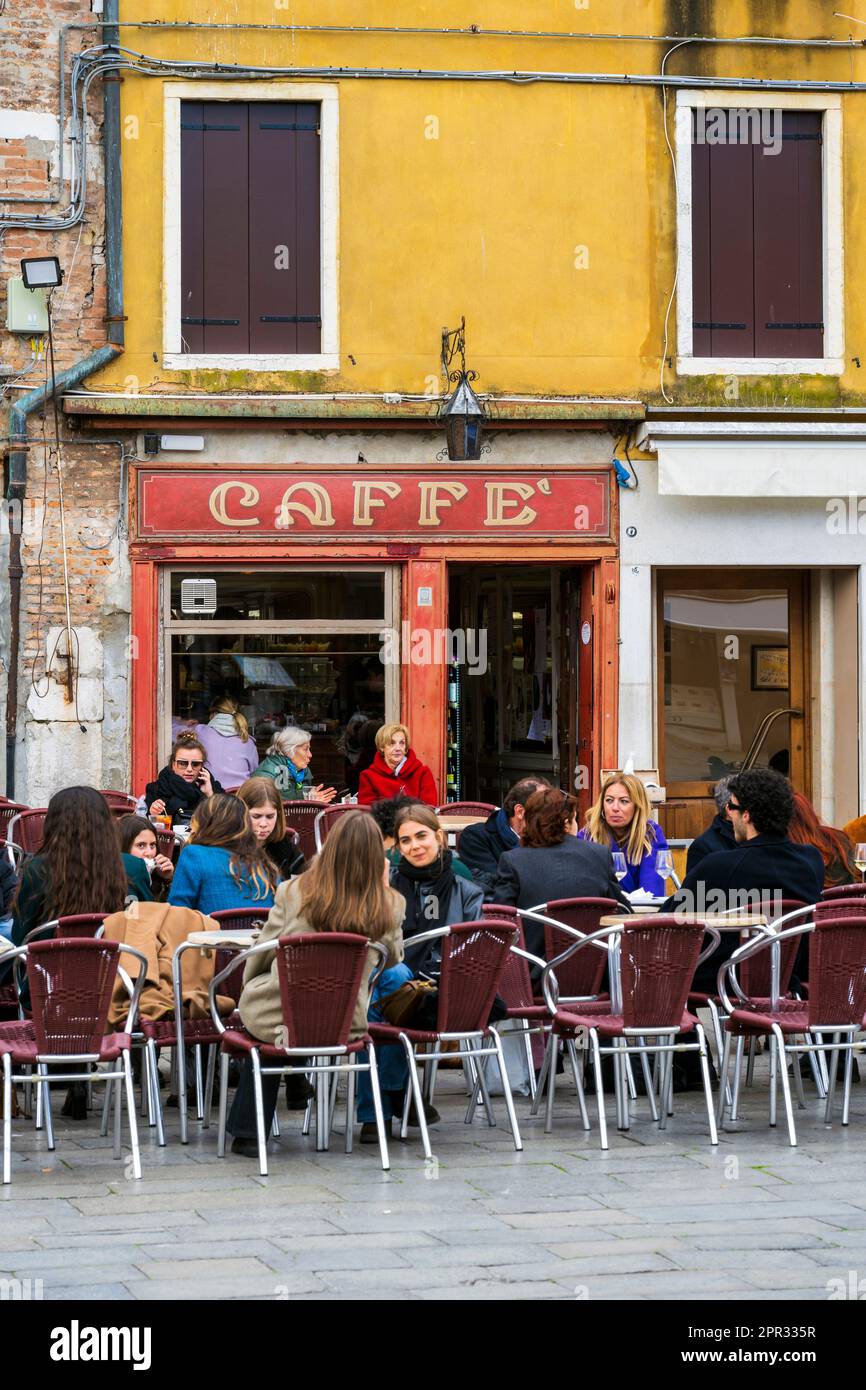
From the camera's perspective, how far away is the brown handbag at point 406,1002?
7875 mm

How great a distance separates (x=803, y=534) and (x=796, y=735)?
5.36ft

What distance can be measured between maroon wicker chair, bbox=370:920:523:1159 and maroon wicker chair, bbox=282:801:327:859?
4480 mm

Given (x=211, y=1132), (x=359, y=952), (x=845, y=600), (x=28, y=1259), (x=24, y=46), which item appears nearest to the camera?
(x=28, y=1259)

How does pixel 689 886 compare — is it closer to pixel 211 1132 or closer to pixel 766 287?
pixel 211 1132

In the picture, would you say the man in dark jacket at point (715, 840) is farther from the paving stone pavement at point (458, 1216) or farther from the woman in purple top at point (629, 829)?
the paving stone pavement at point (458, 1216)

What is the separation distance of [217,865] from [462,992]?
1370mm

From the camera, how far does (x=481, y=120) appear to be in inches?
586

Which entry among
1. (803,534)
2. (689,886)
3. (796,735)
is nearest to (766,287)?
(803,534)

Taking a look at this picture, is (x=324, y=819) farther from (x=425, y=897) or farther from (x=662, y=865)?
(x=425, y=897)

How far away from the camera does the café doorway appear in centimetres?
1531

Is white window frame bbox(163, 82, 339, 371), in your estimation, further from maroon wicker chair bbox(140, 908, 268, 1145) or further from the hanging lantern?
maroon wicker chair bbox(140, 908, 268, 1145)

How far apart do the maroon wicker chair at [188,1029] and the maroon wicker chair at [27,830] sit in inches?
151

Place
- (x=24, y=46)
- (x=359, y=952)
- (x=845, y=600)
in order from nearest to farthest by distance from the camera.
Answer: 1. (x=359, y=952)
2. (x=24, y=46)
3. (x=845, y=600)

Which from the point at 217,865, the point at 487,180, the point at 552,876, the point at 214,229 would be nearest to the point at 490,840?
the point at 552,876
